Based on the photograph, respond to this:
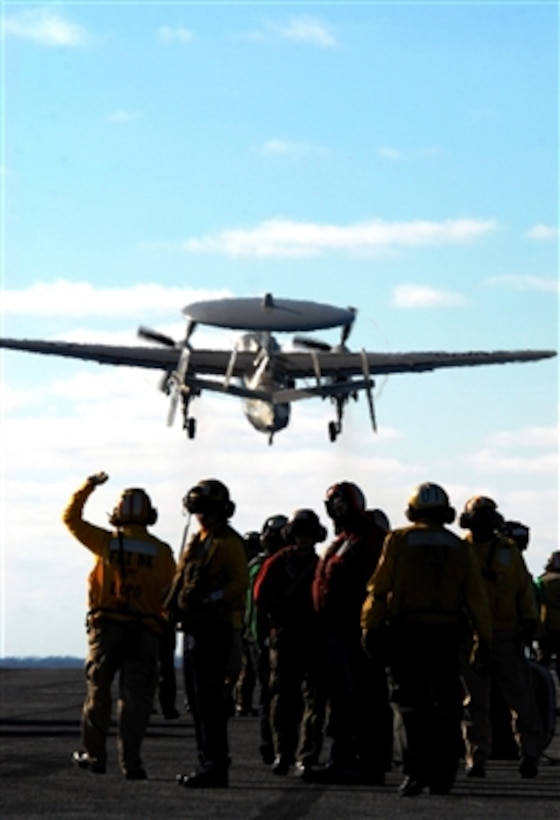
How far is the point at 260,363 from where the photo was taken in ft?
243

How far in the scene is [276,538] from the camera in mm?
20078

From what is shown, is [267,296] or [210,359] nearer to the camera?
[210,359]

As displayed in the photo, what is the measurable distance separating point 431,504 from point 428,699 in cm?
128

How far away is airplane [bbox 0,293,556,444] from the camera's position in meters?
70.6

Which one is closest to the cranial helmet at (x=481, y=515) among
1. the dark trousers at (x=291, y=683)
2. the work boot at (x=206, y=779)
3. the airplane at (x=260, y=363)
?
the dark trousers at (x=291, y=683)

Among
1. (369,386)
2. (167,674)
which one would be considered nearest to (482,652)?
(167,674)

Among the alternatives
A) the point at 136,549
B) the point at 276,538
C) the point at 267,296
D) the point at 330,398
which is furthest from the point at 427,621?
the point at 267,296

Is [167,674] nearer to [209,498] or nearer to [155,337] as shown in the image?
[209,498]

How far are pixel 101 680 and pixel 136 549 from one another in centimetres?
98

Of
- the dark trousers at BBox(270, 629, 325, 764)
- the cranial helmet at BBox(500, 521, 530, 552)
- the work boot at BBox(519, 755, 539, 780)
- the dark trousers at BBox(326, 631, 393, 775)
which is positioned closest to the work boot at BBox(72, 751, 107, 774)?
the dark trousers at BBox(270, 629, 325, 764)

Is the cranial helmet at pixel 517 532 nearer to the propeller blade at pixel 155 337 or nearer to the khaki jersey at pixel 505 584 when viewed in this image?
the khaki jersey at pixel 505 584

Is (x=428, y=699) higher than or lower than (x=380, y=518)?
lower

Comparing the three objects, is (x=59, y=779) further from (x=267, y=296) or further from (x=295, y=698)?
(x=267, y=296)

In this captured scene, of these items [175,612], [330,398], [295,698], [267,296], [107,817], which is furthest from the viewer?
[267,296]
